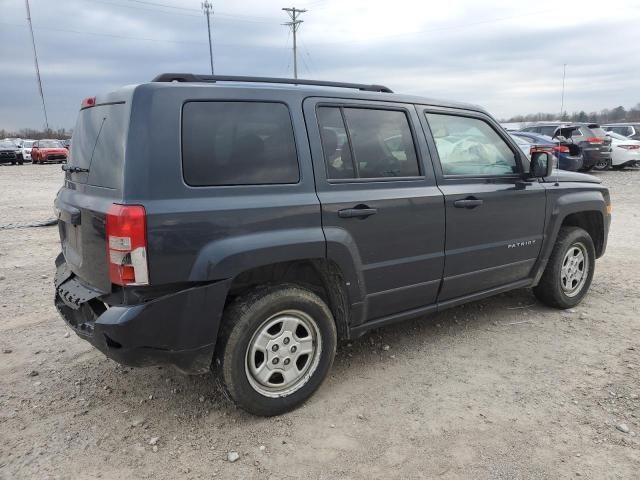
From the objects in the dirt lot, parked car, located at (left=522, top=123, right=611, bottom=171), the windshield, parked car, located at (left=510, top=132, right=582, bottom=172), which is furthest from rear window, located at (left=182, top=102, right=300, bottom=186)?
the windshield

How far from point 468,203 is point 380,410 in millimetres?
1616

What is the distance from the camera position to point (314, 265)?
3.20 metres

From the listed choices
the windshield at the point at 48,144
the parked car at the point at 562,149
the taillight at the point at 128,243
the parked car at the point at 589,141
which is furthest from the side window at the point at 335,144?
the windshield at the point at 48,144

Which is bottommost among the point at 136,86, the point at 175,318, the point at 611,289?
the point at 611,289

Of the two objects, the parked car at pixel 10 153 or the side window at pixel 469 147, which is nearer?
the side window at pixel 469 147

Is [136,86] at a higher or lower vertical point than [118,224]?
higher

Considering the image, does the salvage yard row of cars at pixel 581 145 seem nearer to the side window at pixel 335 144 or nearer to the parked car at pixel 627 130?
the parked car at pixel 627 130

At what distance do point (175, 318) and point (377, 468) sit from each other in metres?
1.29

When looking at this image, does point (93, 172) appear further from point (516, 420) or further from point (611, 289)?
point (611, 289)

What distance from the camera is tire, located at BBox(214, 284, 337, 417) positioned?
9.49 feet

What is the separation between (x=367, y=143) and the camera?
3.41 metres

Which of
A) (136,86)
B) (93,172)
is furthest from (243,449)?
(136,86)

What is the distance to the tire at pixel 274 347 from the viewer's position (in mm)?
2893

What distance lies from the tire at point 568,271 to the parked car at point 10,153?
33.1m
